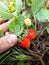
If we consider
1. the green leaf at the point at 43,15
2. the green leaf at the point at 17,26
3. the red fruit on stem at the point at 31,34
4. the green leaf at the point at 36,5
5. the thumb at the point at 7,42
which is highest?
the green leaf at the point at 36,5

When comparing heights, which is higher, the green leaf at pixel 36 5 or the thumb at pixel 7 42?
the green leaf at pixel 36 5

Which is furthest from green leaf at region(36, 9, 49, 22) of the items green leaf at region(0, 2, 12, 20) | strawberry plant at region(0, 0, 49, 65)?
green leaf at region(0, 2, 12, 20)

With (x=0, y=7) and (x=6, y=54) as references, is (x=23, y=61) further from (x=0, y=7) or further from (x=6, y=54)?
(x=0, y=7)

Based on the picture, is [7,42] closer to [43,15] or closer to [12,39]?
[12,39]

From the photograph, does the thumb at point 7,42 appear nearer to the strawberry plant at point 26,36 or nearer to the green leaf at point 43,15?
the strawberry plant at point 26,36

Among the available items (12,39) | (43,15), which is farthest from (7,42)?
(43,15)

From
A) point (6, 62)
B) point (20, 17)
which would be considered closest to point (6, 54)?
point (6, 62)

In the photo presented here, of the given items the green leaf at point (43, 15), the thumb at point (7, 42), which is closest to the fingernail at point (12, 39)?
the thumb at point (7, 42)

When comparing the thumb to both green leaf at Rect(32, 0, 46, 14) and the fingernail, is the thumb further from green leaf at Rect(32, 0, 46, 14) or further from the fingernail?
green leaf at Rect(32, 0, 46, 14)
